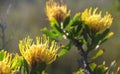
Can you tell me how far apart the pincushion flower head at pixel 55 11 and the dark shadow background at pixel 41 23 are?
11.1ft

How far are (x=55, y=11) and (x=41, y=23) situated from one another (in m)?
11.7

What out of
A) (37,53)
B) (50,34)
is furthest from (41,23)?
(37,53)

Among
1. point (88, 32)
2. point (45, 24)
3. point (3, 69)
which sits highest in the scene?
point (45, 24)

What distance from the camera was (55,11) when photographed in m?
1.71

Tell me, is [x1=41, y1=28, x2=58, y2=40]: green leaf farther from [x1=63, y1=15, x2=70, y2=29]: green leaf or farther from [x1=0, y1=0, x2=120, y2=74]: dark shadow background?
[x1=0, y1=0, x2=120, y2=74]: dark shadow background

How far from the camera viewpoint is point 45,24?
13.2 meters

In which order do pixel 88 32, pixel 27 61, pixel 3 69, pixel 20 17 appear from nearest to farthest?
pixel 3 69 < pixel 27 61 < pixel 88 32 < pixel 20 17

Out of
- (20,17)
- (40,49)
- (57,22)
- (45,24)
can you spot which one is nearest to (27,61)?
(40,49)

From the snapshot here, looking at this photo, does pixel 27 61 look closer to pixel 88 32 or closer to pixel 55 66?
pixel 88 32

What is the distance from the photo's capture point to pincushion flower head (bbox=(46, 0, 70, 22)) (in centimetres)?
171

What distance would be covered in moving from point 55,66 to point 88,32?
27.3 feet

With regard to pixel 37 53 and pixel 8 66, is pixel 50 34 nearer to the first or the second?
pixel 37 53

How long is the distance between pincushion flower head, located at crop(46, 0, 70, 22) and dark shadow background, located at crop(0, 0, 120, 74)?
11.1 feet

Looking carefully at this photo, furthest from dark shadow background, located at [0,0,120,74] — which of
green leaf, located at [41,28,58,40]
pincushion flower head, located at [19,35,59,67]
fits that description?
pincushion flower head, located at [19,35,59,67]
